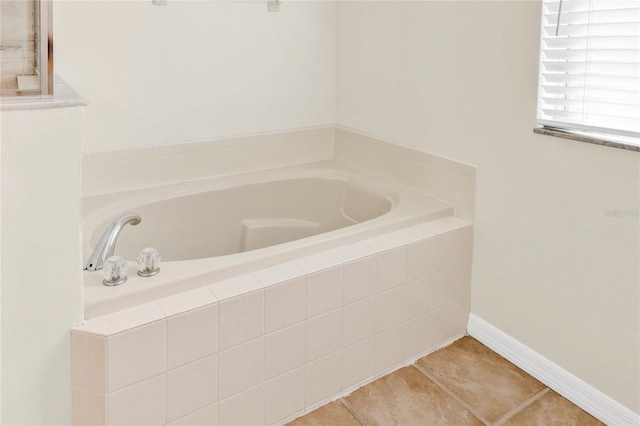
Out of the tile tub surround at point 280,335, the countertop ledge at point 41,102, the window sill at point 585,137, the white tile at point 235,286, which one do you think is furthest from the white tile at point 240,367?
the window sill at point 585,137

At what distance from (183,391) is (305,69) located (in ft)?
5.91

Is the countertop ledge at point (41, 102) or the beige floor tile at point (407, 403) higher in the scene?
the countertop ledge at point (41, 102)

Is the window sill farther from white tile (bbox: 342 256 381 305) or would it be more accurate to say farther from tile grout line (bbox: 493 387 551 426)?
tile grout line (bbox: 493 387 551 426)

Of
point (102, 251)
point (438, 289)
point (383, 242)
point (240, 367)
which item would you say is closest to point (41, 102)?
point (102, 251)

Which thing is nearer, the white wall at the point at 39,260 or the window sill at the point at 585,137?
the white wall at the point at 39,260

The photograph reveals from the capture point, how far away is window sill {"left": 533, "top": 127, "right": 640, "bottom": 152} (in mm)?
1558

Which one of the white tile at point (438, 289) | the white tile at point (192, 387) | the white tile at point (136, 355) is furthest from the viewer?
the white tile at point (438, 289)

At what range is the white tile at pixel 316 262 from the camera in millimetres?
1688

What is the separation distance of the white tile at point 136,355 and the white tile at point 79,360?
0.08 metres

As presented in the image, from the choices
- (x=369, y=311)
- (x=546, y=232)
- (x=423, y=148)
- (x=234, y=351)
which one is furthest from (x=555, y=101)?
(x=234, y=351)

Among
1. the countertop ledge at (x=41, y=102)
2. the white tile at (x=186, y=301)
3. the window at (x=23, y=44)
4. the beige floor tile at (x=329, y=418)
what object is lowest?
the beige floor tile at (x=329, y=418)

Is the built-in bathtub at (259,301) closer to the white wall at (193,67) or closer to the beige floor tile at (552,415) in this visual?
the white wall at (193,67)

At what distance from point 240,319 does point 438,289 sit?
884 mm

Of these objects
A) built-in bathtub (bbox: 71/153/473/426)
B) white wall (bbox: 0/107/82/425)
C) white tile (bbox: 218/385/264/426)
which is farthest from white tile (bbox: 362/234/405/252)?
white wall (bbox: 0/107/82/425)
